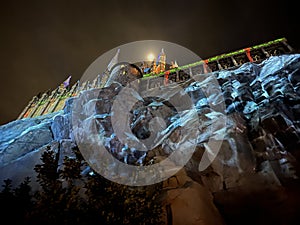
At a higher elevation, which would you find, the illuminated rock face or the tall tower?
the tall tower

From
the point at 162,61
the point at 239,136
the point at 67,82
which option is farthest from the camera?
the point at 67,82

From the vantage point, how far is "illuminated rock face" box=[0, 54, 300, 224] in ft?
34.7

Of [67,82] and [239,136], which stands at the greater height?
[67,82]

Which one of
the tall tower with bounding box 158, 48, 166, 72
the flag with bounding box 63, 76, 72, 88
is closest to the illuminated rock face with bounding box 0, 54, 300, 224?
the tall tower with bounding box 158, 48, 166, 72

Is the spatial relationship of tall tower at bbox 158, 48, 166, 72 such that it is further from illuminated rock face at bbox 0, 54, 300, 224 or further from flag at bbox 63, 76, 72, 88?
flag at bbox 63, 76, 72, 88

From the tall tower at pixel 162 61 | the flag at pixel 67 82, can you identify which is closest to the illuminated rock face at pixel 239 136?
the tall tower at pixel 162 61

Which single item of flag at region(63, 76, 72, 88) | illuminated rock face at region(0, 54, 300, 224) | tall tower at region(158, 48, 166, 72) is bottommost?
illuminated rock face at region(0, 54, 300, 224)

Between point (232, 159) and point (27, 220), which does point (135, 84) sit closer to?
point (232, 159)

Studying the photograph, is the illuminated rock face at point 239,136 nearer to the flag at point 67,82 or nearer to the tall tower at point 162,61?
the tall tower at point 162,61

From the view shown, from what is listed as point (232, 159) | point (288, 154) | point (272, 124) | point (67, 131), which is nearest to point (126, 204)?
point (232, 159)

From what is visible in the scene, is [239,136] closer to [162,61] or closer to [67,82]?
[162,61]

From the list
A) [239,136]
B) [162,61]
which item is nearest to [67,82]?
[162,61]

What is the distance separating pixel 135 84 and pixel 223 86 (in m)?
10.8

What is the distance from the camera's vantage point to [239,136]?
1241 centimetres
